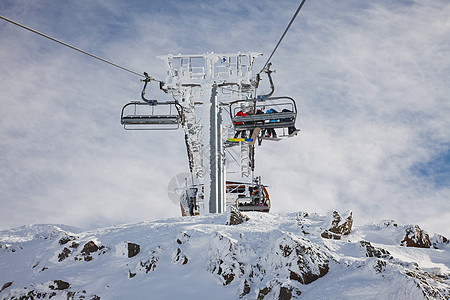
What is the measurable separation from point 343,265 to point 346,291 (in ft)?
3.28

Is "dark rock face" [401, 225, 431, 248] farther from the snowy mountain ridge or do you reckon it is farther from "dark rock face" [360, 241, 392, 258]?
"dark rock face" [360, 241, 392, 258]

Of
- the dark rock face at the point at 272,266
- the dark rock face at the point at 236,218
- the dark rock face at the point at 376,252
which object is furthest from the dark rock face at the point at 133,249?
the dark rock face at the point at 376,252

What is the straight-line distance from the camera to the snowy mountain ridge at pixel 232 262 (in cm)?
557

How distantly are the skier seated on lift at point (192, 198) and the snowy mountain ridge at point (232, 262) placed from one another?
365 inches

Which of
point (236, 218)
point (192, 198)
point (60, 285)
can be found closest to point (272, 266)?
point (236, 218)

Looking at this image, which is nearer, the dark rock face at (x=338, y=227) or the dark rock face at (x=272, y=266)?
the dark rock face at (x=272, y=266)

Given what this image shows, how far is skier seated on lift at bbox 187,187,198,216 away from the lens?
1859 centimetres

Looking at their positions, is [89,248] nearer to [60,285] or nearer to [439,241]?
[60,285]

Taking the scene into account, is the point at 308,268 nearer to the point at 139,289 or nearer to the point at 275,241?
the point at 275,241

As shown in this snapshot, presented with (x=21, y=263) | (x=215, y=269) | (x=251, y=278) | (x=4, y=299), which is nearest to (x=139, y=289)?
(x=215, y=269)

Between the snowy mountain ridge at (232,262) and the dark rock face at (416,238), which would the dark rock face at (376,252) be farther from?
the dark rock face at (416,238)

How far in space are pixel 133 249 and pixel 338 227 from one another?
17.3ft

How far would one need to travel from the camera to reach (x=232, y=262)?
6582 millimetres

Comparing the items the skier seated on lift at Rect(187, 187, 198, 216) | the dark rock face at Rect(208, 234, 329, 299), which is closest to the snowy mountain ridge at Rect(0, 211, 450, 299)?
→ the dark rock face at Rect(208, 234, 329, 299)
